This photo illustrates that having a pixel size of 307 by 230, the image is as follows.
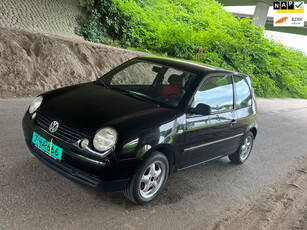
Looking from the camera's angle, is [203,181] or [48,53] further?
[48,53]

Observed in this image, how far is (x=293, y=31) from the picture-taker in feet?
122

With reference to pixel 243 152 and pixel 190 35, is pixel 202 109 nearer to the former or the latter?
pixel 243 152

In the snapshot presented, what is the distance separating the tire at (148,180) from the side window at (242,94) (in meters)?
1.96

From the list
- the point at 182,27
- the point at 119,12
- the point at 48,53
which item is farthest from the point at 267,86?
the point at 48,53

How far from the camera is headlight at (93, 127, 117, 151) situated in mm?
3119

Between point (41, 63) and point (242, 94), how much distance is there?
18.6ft

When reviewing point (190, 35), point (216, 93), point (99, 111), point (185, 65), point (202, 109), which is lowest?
point (99, 111)

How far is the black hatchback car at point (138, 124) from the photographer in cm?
315

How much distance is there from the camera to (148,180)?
3.51m

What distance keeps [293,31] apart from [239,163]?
1442 inches

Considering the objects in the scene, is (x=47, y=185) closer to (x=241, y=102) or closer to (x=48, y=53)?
(x=241, y=102)

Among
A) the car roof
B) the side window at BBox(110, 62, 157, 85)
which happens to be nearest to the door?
the car roof

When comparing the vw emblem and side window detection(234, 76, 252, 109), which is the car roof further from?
the vw emblem

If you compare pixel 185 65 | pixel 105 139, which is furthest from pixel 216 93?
pixel 105 139
